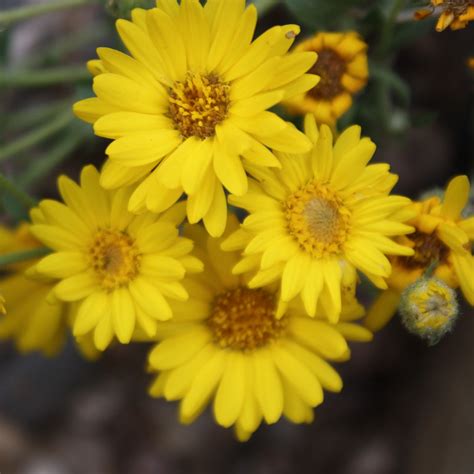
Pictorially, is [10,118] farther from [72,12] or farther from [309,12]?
[309,12]

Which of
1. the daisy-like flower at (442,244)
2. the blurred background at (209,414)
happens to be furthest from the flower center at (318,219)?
the blurred background at (209,414)

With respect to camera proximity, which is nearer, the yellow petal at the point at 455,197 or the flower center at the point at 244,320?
the yellow petal at the point at 455,197

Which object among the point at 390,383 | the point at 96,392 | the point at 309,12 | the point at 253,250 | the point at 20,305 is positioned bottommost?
the point at 390,383

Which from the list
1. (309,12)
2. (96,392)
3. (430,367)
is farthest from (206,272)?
(96,392)

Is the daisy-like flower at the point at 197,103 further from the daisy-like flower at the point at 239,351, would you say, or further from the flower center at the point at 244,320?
the flower center at the point at 244,320

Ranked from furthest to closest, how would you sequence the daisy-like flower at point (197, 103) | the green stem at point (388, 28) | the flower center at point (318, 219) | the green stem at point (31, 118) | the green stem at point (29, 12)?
1. the green stem at point (31, 118)
2. the green stem at point (29, 12)
3. the green stem at point (388, 28)
4. the flower center at point (318, 219)
5. the daisy-like flower at point (197, 103)

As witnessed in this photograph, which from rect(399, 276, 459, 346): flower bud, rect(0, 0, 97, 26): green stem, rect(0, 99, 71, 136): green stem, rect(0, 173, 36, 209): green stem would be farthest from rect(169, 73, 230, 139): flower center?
rect(0, 99, 71, 136): green stem

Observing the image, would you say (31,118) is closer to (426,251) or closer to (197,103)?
(197,103)
